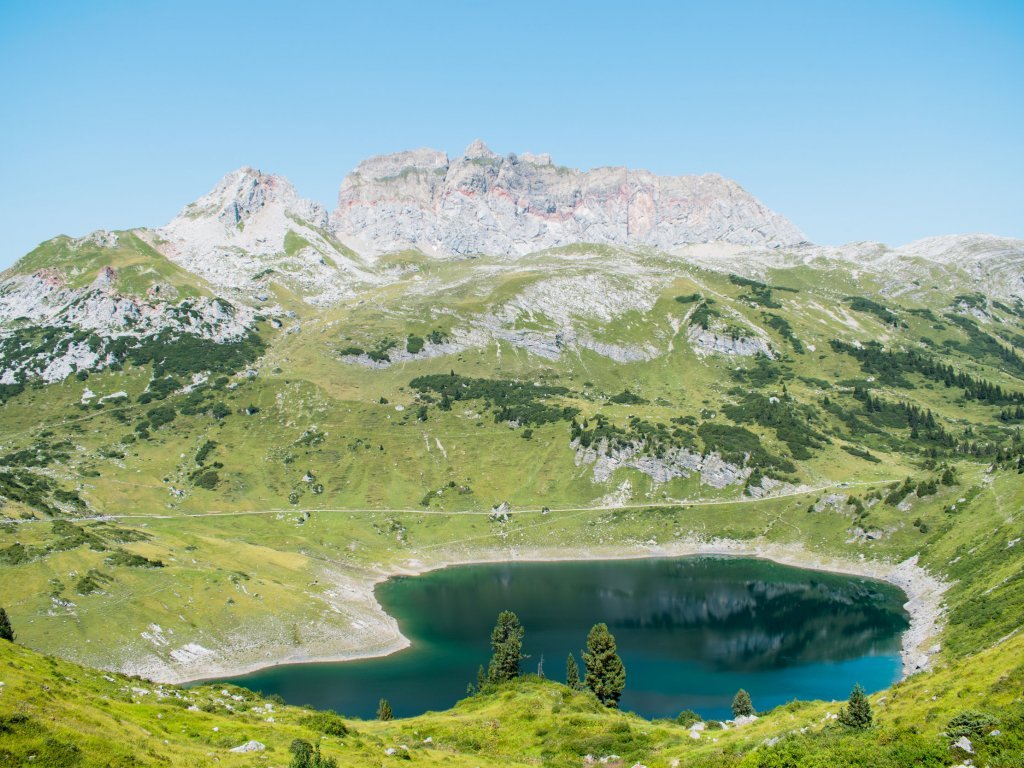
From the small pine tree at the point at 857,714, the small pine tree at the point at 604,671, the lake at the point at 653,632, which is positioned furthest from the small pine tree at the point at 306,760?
the lake at the point at 653,632

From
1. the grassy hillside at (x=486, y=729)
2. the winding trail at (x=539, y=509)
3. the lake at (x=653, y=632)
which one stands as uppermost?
the grassy hillside at (x=486, y=729)

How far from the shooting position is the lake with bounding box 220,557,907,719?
9425 centimetres

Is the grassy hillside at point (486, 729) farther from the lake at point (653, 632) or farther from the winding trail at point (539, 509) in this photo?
the winding trail at point (539, 509)

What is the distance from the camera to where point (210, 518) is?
181500 mm

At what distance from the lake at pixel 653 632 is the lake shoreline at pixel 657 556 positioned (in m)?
2.61

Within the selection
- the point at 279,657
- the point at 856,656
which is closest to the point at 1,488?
the point at 279,657

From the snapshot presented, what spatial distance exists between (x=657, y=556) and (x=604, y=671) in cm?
10545

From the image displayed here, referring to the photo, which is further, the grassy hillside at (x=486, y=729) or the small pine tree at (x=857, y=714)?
the small pine tree at (x=857, y=714)

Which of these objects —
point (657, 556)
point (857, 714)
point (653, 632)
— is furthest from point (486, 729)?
point (657, 556)

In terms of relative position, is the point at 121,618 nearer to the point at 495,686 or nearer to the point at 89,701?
the point at 495,686

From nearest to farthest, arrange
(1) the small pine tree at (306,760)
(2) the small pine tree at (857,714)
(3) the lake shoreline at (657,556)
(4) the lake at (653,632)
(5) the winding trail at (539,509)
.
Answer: (1) the small pine tree at (306,760) → (2) the small pine tree at (857,714) → (4) the lake at (653,632) → (3) the lake shoreline at (657,556) → (5) the winding trail at (539,509)

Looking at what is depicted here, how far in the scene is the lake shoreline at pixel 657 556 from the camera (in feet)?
334

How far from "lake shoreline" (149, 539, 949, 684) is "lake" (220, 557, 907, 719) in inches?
103

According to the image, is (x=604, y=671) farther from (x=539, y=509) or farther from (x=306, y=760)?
(x=539, y=509)
